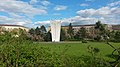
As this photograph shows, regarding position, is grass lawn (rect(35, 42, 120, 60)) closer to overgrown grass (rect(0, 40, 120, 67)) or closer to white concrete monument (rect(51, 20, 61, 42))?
overgrown grass (rect(0, 40, 120, 67))

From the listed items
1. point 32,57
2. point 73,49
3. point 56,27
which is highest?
point 56,27

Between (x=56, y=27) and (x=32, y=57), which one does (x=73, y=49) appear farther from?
(x=56, y=27)

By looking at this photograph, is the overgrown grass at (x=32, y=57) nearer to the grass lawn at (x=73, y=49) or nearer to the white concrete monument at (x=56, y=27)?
the grass lawn at (x=73, y=49)

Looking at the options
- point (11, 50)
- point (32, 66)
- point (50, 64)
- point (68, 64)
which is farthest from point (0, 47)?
point (68, 64)

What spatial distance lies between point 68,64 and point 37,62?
1.70ft

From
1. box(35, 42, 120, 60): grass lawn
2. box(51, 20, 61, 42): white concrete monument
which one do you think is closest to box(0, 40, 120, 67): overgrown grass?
box(35, 42, 120, 60): grass lawn

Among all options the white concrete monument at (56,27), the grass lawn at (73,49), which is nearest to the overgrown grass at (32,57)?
the grass lawn at (73,49)

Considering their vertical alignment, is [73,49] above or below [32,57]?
below

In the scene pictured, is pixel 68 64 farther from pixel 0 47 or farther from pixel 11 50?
pixel 0 47

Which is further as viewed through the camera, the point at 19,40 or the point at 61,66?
the point at 19,40

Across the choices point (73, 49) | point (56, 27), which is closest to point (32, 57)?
point (73, 49)

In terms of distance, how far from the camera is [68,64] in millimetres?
3182

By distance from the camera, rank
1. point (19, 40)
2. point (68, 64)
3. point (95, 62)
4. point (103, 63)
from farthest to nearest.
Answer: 1. point (19, 40)
2. point (68, 64)
3. point (95, 62)
4. point (103, 63)

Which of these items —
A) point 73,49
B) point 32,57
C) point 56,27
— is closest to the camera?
point 32,57
